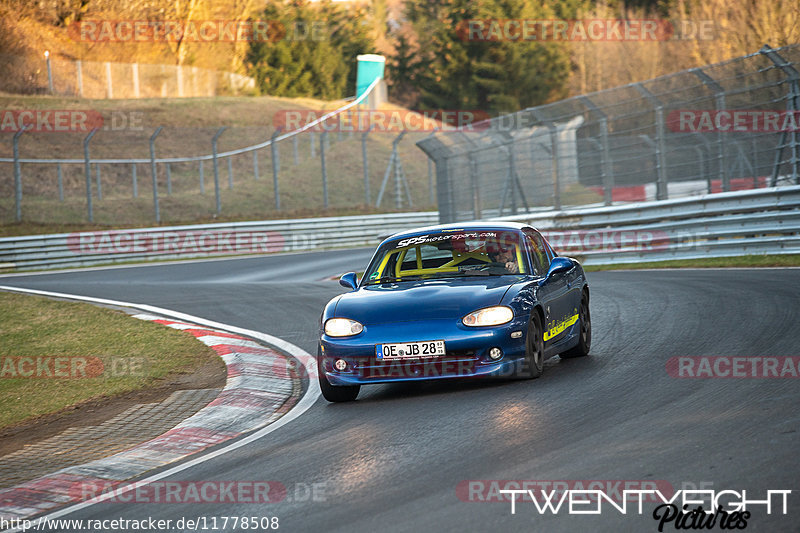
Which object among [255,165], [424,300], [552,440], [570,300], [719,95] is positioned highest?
[719,95]

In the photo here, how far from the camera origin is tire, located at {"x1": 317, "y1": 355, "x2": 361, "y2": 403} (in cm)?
796

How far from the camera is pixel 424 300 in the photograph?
789 cm

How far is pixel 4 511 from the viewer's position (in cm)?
561

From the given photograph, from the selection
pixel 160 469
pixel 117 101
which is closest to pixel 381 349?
pixel 160 469

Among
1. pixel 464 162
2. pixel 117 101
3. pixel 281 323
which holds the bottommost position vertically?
pixel 281 323

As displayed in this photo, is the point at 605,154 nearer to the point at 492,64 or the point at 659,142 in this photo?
the point at 659,142

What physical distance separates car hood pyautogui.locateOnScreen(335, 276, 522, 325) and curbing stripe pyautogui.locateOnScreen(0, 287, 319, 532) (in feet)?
2.91

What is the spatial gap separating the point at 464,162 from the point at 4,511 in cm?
2097

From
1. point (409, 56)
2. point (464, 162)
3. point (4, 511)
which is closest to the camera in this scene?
point (4, 511)

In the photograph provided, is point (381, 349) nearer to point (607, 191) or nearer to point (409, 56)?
point (607, 191)

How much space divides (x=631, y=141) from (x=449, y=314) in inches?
518

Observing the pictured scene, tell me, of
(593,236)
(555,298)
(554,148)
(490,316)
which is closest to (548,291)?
(555,298)

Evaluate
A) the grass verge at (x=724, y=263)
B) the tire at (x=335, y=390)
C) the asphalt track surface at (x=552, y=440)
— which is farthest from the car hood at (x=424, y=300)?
the grass verge at (x=724, y=263)

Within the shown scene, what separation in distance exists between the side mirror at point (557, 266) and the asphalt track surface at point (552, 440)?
0.80 m
